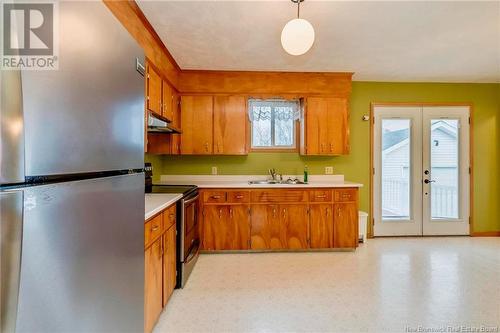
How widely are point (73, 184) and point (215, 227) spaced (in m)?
2.99

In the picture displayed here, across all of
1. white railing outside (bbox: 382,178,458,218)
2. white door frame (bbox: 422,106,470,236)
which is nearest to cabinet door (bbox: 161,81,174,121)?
white railing outside (bbox: 382,178,458,218)

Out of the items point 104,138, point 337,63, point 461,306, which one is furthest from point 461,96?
point 104,138

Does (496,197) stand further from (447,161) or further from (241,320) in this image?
(241,320)

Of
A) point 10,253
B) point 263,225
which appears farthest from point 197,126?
point 10,253

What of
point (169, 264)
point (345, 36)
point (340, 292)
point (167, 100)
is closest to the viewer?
point (169, 264)

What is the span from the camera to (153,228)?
1.86m

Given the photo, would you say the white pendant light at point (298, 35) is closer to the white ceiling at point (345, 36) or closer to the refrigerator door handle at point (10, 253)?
the white ceiling at point (345, 36)

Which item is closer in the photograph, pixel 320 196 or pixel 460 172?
pixel 320 196

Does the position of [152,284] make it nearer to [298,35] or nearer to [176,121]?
[298,35]

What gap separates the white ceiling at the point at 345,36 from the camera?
2260mm

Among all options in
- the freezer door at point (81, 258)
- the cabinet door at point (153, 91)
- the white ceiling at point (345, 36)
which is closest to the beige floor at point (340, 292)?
the freezer door at point (81, 258)

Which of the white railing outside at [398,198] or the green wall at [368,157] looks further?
the white railing outside at [398,198]

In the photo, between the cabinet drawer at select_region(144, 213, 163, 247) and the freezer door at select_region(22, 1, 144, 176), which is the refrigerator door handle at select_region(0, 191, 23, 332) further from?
the cabinet drawer at select_region(144, 213, 163, 247)

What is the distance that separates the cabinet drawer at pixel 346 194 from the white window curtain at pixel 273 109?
1300 mm
